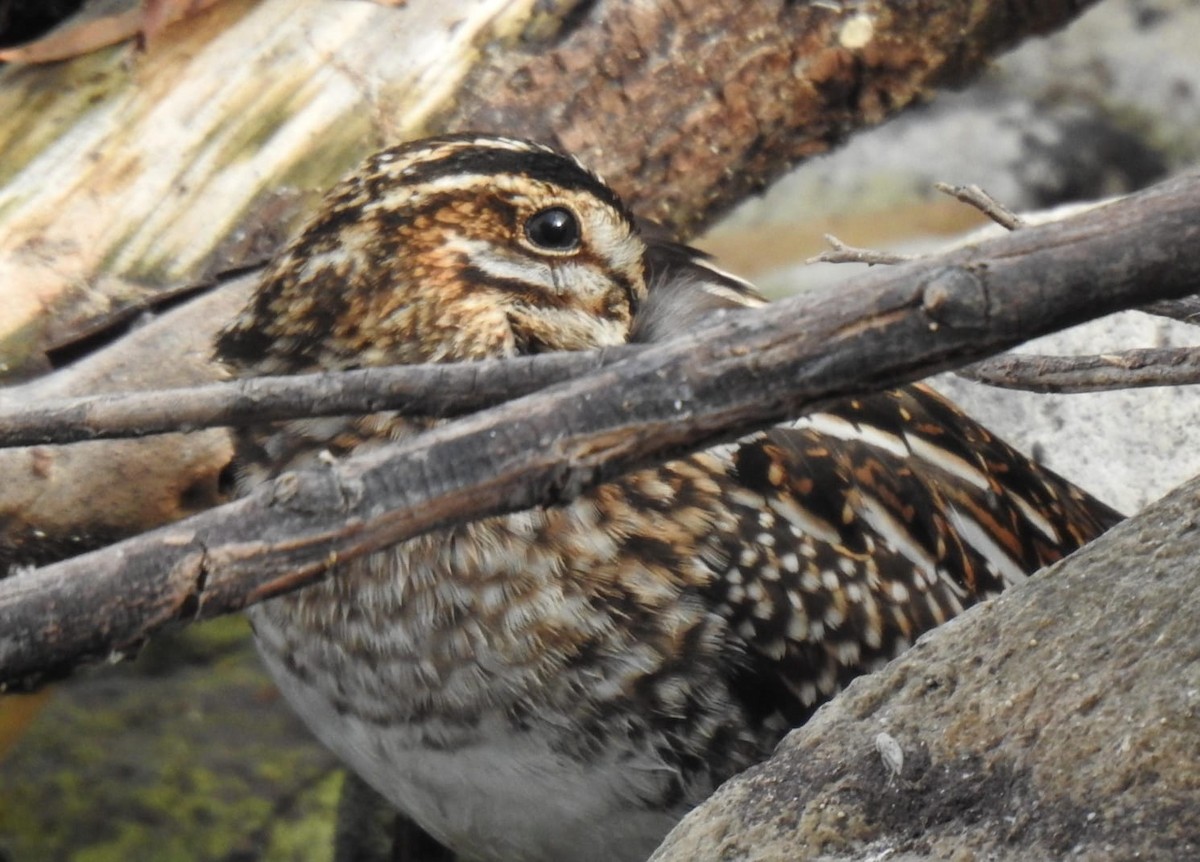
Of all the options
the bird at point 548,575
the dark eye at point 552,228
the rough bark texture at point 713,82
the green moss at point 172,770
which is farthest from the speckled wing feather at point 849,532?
the green moss at point 172,770

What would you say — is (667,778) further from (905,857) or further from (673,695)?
(905,857)

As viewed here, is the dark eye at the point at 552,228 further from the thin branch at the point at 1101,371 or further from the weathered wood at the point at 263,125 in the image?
the weathered wood at the point at 263,125

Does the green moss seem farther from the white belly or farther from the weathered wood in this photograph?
the white belly

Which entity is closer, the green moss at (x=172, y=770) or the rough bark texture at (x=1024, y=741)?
the rough bark texture at (x=1024, y=741)

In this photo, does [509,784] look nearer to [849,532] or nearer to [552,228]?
[849,532]

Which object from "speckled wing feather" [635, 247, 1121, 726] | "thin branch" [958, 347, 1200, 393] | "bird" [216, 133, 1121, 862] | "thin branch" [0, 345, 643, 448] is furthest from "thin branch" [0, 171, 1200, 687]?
"speckled wing feather" [635, 247, 1121, 726]


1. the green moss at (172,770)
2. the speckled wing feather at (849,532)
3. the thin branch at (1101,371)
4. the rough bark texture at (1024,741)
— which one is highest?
the thin branch at (1101,371)
